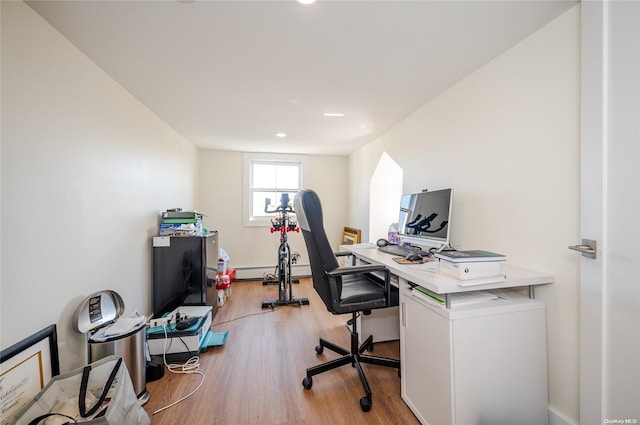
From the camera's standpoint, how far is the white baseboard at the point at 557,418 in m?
1.26

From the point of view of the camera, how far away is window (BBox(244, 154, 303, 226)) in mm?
4391

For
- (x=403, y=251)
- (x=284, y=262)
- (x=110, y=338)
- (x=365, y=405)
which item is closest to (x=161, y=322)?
(x=110, y=338)

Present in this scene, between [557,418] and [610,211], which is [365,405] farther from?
[610,211]

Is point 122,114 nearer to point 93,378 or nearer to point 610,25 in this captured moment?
point 93,378

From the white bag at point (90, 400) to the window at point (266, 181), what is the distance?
3148 mm

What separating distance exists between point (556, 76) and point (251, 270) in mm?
4295

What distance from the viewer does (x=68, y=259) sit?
58.2 inches

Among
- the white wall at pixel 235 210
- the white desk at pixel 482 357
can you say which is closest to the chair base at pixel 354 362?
the white desk at pixel 482 357

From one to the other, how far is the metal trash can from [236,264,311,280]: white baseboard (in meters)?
2.63

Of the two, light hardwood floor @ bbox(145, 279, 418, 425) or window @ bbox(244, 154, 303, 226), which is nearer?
light hardwood floor @ bbox(145, 279, 418, 425)

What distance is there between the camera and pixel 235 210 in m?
4.36

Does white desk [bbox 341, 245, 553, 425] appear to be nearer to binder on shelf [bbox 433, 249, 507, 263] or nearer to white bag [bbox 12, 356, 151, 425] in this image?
binder on shelf [bbox 433, 249, 507, 263]

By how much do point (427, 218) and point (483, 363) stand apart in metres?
1.07

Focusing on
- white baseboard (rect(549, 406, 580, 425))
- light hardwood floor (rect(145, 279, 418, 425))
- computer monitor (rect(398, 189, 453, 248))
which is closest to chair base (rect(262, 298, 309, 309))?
light hardwood floor (rect(145, 279, 418, 425))
